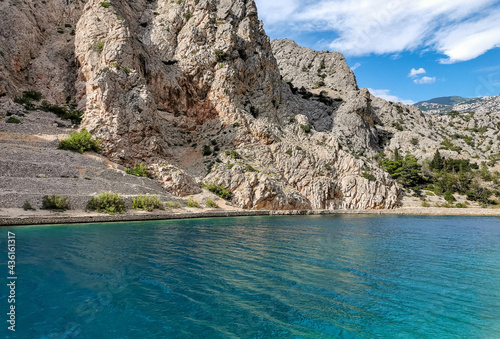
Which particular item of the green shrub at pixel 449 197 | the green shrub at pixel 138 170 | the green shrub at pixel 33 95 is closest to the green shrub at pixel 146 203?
the green shrub at pixel 138 170

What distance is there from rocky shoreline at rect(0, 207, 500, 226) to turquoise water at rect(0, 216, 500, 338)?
661cm

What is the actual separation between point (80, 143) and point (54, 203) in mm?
14491

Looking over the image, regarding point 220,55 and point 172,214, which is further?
point 220,55

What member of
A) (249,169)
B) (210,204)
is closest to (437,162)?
(249,169)

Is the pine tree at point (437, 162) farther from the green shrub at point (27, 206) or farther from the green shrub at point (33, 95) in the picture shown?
the green shrub at point (33, 95)

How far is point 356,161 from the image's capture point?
2391 inches

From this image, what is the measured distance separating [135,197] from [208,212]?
30.2 feet

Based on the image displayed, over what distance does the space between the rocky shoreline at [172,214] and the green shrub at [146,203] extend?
3.80 feet

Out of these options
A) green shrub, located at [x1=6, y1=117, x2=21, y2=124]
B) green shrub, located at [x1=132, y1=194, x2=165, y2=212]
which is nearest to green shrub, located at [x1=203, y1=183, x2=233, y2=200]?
green shrub, located at [x1=132, y1=194, x2=165, y2=212]

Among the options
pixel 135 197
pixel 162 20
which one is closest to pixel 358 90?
pixel 162 20

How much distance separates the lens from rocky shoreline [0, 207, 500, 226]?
2338 centimetres

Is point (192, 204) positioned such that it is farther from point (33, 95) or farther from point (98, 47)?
point (33, 95)

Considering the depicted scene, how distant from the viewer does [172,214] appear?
33.7 metres

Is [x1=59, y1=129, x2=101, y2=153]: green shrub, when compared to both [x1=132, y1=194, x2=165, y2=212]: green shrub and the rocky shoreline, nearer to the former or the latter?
[x1=132, y1=194, x2=165, y2=212]: green shrub
